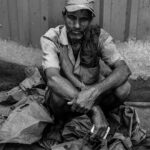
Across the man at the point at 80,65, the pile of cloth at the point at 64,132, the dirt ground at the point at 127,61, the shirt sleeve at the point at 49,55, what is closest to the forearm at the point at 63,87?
the man at the point at 80,65

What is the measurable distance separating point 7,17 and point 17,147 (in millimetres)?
1865

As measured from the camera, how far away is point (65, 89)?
9.97 ft

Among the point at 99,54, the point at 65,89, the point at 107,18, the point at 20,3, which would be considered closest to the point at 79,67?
the point at 99,54

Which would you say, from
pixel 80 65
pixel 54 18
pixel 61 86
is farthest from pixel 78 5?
pixel 54 18

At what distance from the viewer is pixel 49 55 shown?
3227 millimetres

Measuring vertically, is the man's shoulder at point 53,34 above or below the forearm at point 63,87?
above

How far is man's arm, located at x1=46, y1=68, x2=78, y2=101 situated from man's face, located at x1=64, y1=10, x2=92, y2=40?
1.44 ft

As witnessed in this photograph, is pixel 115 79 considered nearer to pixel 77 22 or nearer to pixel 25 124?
pixel 77 22

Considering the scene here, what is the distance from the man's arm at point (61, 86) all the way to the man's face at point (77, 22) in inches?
17.2

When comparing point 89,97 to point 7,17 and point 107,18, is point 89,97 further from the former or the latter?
point 7,17

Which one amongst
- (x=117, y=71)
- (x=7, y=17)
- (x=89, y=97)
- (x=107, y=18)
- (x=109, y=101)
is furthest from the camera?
(x=7, y=17)

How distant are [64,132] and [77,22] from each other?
3.58ft

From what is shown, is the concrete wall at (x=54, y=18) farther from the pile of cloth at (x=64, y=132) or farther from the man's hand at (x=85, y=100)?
the man's hand at (x=85, y=100)

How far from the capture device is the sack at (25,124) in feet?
10.1
